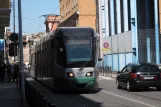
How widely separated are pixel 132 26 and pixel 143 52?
3114mm

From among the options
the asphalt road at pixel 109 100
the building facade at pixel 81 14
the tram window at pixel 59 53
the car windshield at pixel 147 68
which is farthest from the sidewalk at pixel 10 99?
the building facade at pixel 81 14

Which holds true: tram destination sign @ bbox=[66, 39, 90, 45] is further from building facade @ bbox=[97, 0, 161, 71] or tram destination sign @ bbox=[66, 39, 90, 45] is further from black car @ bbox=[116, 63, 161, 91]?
building facade @ bbox=[97, 0, 161, 71]

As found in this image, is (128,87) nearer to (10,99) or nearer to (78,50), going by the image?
(78,50)

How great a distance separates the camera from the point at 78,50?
21172mm

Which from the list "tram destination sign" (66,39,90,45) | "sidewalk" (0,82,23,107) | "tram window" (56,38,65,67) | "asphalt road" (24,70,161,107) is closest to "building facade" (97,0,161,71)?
"sidewalk" (0,82,23,107)

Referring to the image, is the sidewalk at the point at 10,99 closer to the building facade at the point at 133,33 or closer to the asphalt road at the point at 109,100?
the asphalt road at the point at 109,100

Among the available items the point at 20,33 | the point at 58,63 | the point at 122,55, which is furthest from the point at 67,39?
the point at 122,55

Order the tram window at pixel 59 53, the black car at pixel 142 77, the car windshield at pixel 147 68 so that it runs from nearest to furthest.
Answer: the tram window at pixel 59 53
the black car at pixel 142 77
the car windshield at pixel 147 68

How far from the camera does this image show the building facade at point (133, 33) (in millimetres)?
45531

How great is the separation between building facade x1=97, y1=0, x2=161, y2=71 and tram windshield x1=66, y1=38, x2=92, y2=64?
22744 mm

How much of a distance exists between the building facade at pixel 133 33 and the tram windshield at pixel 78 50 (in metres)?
22.7

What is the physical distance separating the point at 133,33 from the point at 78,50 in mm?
25272

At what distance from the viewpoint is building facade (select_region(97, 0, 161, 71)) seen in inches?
1793

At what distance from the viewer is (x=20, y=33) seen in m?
16.4
